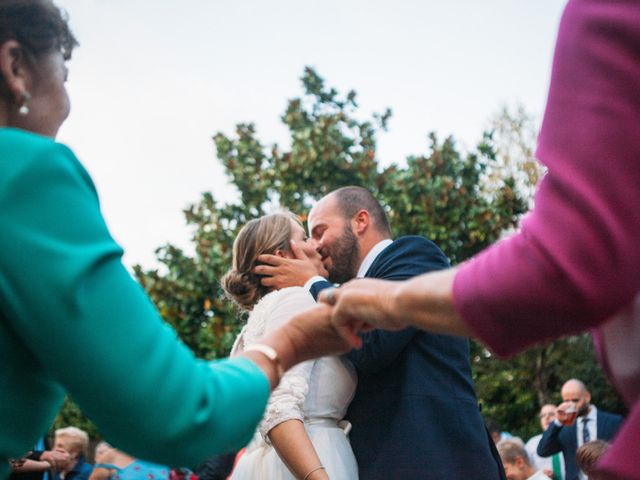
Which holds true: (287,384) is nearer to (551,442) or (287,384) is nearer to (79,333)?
(79,333)

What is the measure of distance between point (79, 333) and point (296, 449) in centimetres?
188

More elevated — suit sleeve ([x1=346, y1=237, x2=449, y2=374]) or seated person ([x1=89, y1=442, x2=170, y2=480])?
suit sleeve ([x1=346, y1=237, x2=449, y2=374])

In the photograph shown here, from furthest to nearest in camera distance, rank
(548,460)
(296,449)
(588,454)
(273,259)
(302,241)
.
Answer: (548,460) → (588,454) → (302,241) → (273,259) → (296,449)

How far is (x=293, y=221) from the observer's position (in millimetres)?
3920

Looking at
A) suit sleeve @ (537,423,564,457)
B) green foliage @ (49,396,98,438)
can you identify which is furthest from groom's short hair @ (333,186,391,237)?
green foliage @ (49,396,98,438)

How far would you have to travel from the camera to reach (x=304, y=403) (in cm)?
337

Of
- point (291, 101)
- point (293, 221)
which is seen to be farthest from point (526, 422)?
point (293, 221)

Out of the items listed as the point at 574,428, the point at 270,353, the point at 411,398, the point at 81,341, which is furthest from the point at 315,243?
the point at 574,428

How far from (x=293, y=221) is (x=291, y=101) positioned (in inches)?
350

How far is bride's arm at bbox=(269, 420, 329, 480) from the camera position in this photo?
307cm

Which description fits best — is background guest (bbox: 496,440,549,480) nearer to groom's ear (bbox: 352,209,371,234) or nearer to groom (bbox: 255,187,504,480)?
groom's ear (bbox: 352,209,371,234)

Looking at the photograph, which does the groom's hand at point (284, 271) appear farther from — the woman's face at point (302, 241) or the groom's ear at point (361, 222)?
the groom's ear at point (361, 222)

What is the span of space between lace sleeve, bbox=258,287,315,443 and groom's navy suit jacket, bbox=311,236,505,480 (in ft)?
0.80

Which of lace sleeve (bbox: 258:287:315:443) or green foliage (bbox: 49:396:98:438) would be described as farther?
green foliage (bbox: 49:396:98:438)
